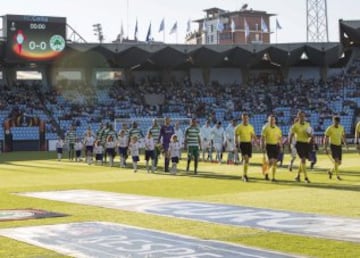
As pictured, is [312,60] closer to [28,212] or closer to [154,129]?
[154,129]

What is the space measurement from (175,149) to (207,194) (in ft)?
27.4

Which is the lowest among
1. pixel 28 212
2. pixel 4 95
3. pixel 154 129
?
pixel 28 212

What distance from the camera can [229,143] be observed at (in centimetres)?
2995

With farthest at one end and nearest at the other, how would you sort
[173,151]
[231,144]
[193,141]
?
1. [231,144]
2. [173,151]
3. [193,141]

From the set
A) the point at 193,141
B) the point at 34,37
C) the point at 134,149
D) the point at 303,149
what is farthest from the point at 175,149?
the point at 34,37

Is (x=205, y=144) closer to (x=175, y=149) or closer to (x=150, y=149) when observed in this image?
(x=150, y=149)

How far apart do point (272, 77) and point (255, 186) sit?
4864 cm

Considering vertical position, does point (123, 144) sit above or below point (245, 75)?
below

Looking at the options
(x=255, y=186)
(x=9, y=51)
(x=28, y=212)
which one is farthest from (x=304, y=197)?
(x=9, y=51)

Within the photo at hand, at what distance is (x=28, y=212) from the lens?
1355 cm

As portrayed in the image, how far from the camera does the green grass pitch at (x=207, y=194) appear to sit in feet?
32.0

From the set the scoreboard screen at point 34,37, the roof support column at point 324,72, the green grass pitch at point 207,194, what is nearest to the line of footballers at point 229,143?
the green grass pitch at point 207,194

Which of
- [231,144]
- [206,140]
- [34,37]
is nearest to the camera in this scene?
[231,144]

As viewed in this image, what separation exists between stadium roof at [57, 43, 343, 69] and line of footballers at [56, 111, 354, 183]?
22.9 m
